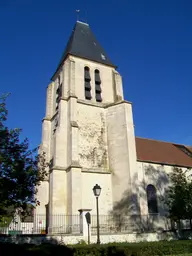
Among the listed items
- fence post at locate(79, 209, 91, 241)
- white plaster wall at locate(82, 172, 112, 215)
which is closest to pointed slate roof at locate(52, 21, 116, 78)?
white plaster wall at locate(82, 172, 112, 215)

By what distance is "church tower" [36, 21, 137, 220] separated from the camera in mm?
18391

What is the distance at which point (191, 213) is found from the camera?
1658 cm

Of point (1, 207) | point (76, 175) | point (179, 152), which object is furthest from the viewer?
point (179, 152)

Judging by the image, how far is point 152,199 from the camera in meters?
20.6

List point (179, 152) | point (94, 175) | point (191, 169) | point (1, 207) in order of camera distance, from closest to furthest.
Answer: point (1, 207) < point (94, 175) < point (191, 169) < point (179, 152)

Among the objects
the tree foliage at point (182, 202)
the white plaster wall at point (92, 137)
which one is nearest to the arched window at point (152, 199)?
the tree foliage at point (182, 202)

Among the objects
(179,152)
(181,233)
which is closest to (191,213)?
(181,233)

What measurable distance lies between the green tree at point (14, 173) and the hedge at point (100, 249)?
1.32 m

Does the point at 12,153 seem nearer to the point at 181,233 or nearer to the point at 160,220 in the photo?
the point at 181,233

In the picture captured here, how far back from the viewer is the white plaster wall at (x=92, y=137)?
20.3 metres

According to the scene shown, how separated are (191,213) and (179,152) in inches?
403

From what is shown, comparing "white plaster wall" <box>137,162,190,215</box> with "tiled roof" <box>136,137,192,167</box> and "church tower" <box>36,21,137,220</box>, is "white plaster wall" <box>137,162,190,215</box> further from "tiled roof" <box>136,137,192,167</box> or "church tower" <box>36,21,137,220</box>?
"church tower" <box>36,21,137,220</box>

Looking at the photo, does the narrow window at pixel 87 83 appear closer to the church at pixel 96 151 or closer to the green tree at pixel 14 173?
the church at pixel 96 151

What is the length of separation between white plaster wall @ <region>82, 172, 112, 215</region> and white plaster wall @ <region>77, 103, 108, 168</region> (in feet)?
3.08
